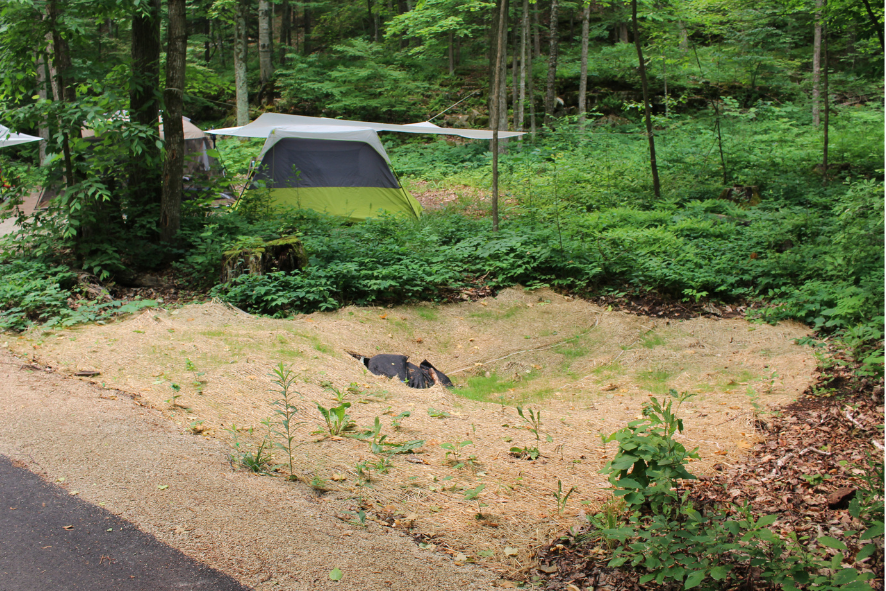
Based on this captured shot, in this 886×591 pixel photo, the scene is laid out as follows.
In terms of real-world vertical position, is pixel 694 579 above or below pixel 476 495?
above

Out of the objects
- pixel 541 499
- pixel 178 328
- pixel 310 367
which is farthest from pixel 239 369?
pixel 541 499

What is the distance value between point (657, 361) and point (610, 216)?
14.8ft

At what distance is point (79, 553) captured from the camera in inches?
97.8

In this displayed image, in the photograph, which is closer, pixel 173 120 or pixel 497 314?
pixel 497 314

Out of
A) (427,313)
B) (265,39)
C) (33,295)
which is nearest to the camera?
(33,295)

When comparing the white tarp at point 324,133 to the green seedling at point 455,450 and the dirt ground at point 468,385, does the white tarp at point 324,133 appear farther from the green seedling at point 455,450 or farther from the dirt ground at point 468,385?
the green seedling at point 455,450

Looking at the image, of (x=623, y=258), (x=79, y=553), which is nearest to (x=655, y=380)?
(x=623, y=258)

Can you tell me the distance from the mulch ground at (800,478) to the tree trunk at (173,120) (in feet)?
23.4

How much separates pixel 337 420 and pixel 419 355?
2.21m

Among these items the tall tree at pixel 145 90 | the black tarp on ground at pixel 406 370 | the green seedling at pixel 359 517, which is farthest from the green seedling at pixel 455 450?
the tall tree at pixel 145 90

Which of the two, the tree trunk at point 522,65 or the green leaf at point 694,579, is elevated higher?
the tree trunk at point 522,65

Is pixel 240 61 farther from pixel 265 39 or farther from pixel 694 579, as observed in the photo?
pixel 694 579

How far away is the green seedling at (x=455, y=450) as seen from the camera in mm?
3545

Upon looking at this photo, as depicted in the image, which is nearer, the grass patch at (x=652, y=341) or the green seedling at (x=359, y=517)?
the green seedling at (x=359, y=517)
